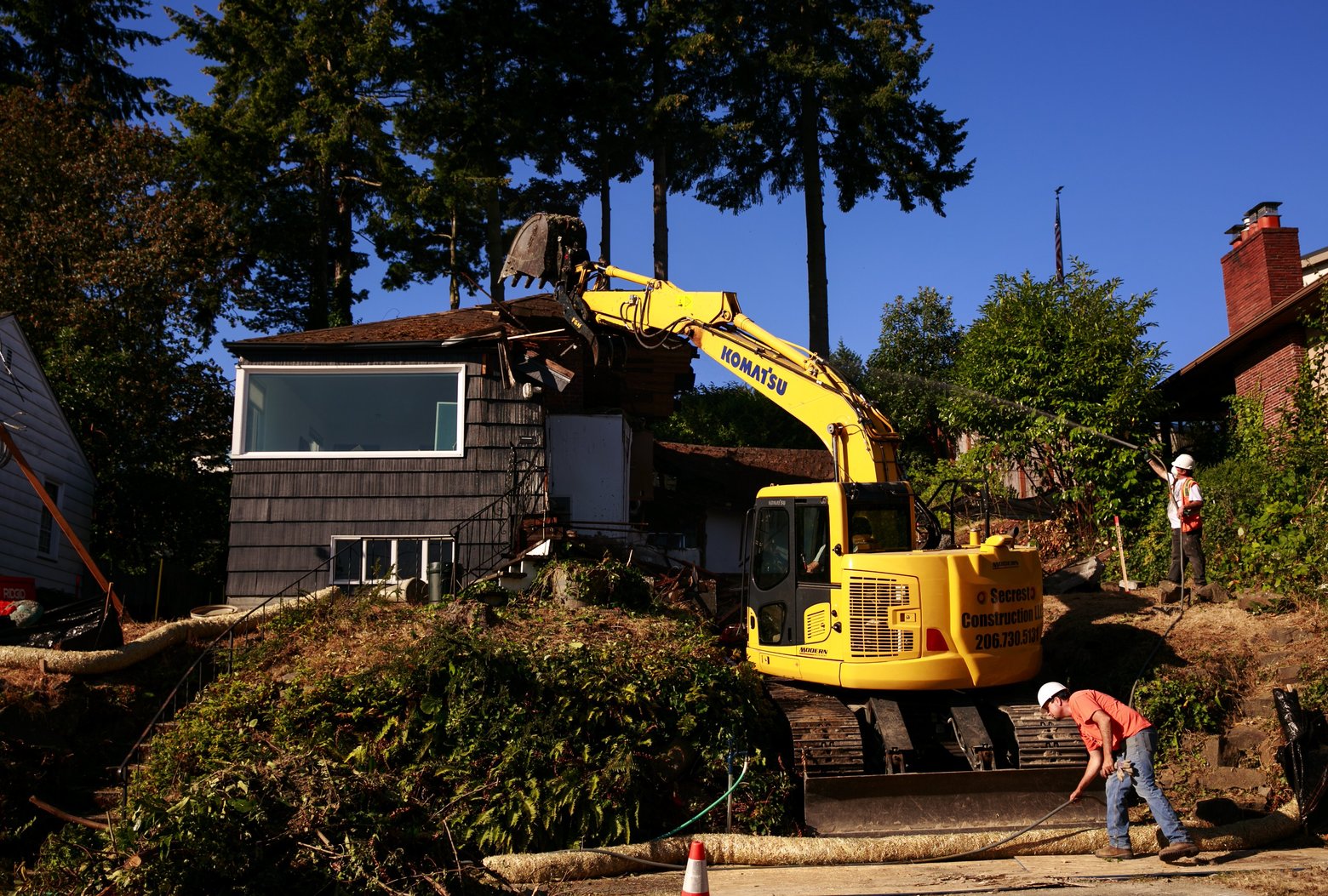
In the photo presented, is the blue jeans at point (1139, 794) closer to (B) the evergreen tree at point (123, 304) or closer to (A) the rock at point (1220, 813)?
(A) the rock at point (1220, 813)

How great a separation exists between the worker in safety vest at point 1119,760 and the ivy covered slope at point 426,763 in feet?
9.03

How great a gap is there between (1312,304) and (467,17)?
2048 centimetres

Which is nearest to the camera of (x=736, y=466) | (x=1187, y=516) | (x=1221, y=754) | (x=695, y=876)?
(x=695, y=876)

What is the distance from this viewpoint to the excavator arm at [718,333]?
11227mm

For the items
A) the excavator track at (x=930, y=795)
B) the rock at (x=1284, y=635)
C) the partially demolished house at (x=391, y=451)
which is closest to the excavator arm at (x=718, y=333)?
the partially demolished house at (x=391, y=451)

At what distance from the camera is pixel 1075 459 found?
17.9 m

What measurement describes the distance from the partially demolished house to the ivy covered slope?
362 centimetres

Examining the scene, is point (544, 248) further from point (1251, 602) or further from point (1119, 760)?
point (1251, 602)

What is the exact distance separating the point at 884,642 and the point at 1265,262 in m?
13.8

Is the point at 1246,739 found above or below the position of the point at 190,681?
below

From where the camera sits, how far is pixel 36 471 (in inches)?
706

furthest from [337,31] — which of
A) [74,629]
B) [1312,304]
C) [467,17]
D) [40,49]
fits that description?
[1312,304]

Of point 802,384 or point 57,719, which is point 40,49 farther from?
point 802,384

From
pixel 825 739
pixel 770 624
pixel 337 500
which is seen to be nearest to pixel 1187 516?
pixel 770 624
